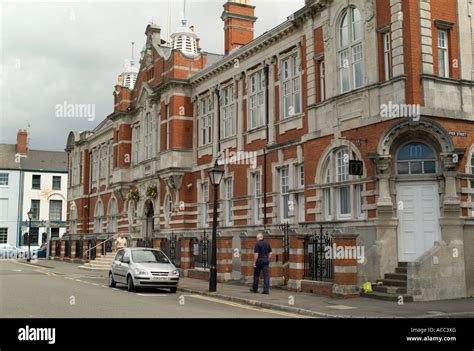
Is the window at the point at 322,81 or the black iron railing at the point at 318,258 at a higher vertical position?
the window at the point at 322,81

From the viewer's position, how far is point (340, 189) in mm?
20750

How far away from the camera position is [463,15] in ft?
63.0

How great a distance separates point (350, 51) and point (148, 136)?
20502mm

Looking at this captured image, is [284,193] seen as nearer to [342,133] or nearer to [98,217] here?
[342,133]

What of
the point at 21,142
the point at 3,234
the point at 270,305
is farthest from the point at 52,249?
the point at 270,305

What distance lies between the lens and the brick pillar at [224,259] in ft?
75.6

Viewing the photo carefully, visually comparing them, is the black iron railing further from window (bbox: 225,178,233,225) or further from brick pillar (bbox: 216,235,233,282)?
window (bbox: 225,178,233,225)

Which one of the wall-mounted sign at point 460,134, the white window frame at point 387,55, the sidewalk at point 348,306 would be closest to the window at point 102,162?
the sidewalk at point 348,306

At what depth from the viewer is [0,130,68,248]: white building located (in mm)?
66688

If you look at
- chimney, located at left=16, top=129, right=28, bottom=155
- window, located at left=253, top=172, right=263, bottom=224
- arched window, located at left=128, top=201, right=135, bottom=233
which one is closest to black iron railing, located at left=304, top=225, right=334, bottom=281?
window, located at left=253, top=172, right=263, bottom=224

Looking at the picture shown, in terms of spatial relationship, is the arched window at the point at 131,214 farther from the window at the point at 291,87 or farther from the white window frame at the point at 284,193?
the window at the point at 291,87
